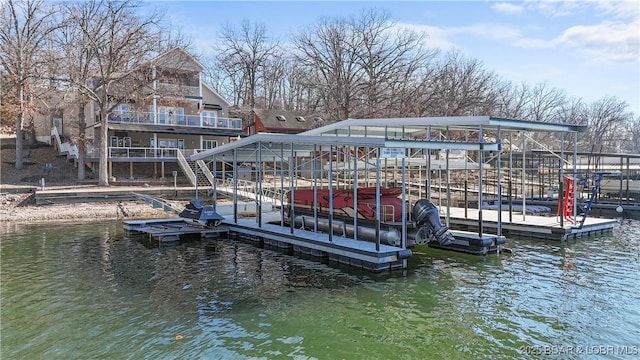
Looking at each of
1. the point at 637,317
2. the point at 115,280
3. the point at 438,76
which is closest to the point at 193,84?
the point at 438,76

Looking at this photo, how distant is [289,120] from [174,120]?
15006mm

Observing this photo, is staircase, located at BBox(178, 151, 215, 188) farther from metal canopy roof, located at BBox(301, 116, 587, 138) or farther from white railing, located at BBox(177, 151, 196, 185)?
metal canopy roof, located at BBox(301, 116, 587, 138)

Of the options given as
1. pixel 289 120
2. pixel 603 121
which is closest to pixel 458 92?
pixel 289 120

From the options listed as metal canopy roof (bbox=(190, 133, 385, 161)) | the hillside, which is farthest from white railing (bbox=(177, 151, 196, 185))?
metal canopy roof (bbox=(190, 133, 385, 161))

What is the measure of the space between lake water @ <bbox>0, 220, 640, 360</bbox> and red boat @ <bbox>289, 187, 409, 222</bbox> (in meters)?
1.55

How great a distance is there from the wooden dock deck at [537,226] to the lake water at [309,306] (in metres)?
1.64

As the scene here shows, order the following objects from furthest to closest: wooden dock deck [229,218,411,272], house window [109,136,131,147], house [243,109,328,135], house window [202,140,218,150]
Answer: house [243,109,328,135] → house window [202,140,218,150] → house window [109,136,131,147] → wooden dock deck [229,218,411,272]

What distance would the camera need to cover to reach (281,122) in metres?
45.2

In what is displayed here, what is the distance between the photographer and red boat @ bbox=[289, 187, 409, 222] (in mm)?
12266

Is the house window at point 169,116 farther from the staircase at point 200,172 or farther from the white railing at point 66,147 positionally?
the white railing at point 66,147

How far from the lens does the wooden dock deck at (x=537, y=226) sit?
15.1 m

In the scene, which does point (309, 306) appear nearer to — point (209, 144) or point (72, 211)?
point (72, 211)

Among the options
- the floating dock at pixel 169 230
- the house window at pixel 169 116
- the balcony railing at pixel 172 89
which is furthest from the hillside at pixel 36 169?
the floating dock at pixel 169 230

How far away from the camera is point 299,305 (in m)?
8.68
